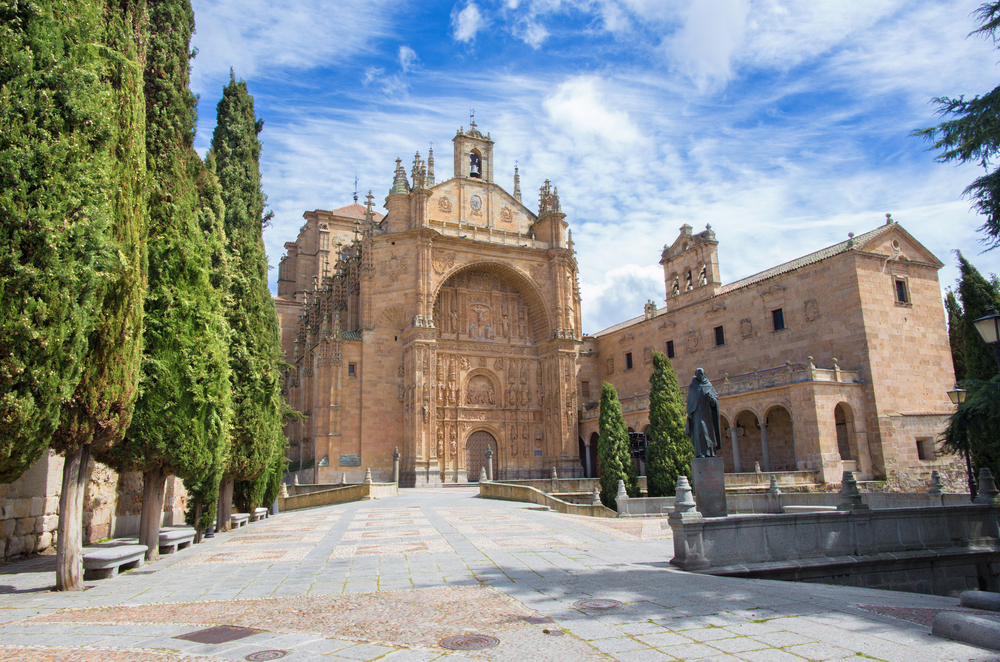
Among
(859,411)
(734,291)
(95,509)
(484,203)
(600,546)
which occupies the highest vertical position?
(484,203)

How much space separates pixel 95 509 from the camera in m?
11.9

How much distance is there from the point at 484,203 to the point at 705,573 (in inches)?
1287

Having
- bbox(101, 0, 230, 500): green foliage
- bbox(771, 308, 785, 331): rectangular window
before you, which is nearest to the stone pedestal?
bbox(101, 0, 230, 500): green foliage

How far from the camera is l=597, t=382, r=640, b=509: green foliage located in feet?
71.8

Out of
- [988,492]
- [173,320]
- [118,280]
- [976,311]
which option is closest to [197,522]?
[173,320]

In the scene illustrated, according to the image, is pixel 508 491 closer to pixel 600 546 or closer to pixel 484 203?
pixel 600 546

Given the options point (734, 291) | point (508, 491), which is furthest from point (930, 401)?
point (508, 491)

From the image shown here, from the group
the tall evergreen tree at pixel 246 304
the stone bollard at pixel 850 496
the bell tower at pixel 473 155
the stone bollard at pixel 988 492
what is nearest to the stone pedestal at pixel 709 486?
the stone bollard at pixel 850 496

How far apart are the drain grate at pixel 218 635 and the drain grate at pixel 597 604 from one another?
10.0 feet

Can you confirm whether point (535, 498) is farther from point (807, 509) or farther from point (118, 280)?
point (118, 280)

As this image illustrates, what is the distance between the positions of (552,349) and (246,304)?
81.1ft

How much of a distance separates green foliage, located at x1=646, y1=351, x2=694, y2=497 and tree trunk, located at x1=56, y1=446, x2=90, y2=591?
17.9 m

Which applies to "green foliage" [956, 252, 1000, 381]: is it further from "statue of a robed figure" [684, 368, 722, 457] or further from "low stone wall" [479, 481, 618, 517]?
"statue of a robed figure" [684, 368, 722, 457]

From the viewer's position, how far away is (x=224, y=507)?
14.9 metres
